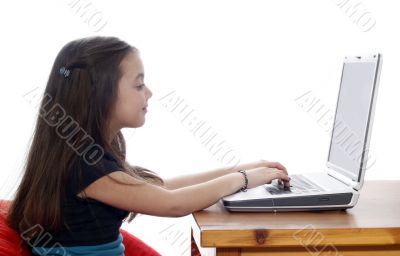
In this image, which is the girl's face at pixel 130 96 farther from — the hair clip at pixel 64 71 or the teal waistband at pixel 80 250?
the teal waistband at pixel 80 250

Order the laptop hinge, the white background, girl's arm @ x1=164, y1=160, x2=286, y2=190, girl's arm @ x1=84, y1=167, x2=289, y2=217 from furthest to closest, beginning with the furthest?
the white background → girl's arm @ x1=164, y1=160, x2=286, y2=190 → the laptop hinge → girl's arm @ x1=84, y1=167, x2=289, y2=217

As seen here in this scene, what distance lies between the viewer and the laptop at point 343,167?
1.37 metres

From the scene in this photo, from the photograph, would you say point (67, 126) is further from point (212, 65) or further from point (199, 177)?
point (212, 65)

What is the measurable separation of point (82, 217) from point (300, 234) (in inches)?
19.6

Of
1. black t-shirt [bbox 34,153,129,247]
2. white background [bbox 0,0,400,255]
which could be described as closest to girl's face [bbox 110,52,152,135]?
black t-shirt [bbox 34,153,129,247]

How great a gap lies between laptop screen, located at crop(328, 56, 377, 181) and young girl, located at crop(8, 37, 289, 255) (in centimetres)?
19

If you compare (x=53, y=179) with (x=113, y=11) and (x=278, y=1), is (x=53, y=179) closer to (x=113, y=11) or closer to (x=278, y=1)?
(x=113, y=11)

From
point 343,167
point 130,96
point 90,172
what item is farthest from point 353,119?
point 90,172

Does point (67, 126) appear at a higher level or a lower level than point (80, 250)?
higher

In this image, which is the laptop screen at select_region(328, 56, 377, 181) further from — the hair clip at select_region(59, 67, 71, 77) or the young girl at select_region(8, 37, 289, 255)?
the hair clip at select_region(59, 67, 71, 77)

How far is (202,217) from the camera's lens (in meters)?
1.34

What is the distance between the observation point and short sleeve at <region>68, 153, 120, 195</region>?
4.31 feet

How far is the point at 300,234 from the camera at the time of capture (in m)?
1.21

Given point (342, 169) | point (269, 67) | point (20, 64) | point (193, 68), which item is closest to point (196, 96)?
point (193, 68)
